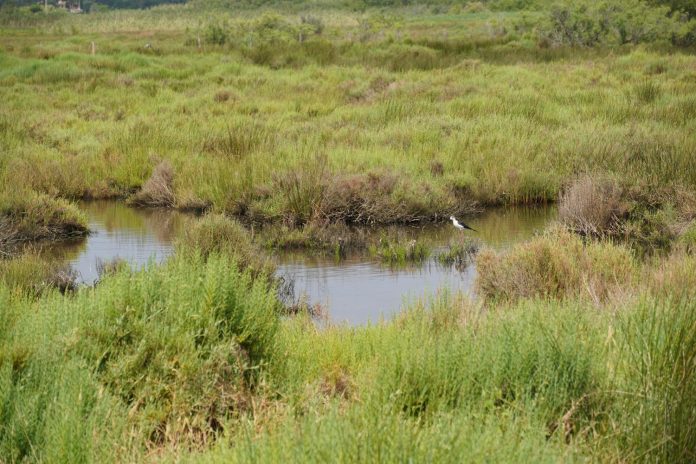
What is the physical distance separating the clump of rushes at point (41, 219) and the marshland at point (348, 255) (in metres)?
0.04

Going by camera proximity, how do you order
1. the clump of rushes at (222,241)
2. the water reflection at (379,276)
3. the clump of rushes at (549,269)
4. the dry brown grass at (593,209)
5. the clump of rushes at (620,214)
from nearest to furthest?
1. the clump of rushes at (549,269)
2. the water reflection at (379,276)
3. the clump of rushes at (222,241)
4. the clump of rushes at (620,214)
5. the dry brown grass at (593,209)

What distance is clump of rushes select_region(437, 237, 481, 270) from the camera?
11945mm

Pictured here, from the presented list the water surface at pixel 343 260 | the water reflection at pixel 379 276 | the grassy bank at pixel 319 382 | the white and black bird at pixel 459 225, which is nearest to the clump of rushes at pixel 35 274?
the water surface at pixel 343 260

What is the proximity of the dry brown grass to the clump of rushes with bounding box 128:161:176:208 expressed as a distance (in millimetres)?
6364

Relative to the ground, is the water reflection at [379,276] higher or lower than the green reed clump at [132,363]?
lower

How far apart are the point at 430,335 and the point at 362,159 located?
10.4 meters

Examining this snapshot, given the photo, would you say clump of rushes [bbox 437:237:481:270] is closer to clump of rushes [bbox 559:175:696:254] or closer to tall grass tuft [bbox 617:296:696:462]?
clump of rushes [bbox 559:175:696:254]

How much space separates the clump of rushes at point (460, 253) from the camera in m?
11.9

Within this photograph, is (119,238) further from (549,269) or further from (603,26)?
(603,26)

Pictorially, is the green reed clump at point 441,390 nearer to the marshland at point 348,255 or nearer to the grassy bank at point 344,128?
the marshland at point 348,255

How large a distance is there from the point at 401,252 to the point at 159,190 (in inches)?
213

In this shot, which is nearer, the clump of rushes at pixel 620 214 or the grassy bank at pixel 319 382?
the grassy bank at pixel 319 382

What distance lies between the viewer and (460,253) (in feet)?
40.3

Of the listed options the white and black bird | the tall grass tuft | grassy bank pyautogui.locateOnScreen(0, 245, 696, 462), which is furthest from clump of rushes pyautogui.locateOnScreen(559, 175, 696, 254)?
the tall grass tuft
